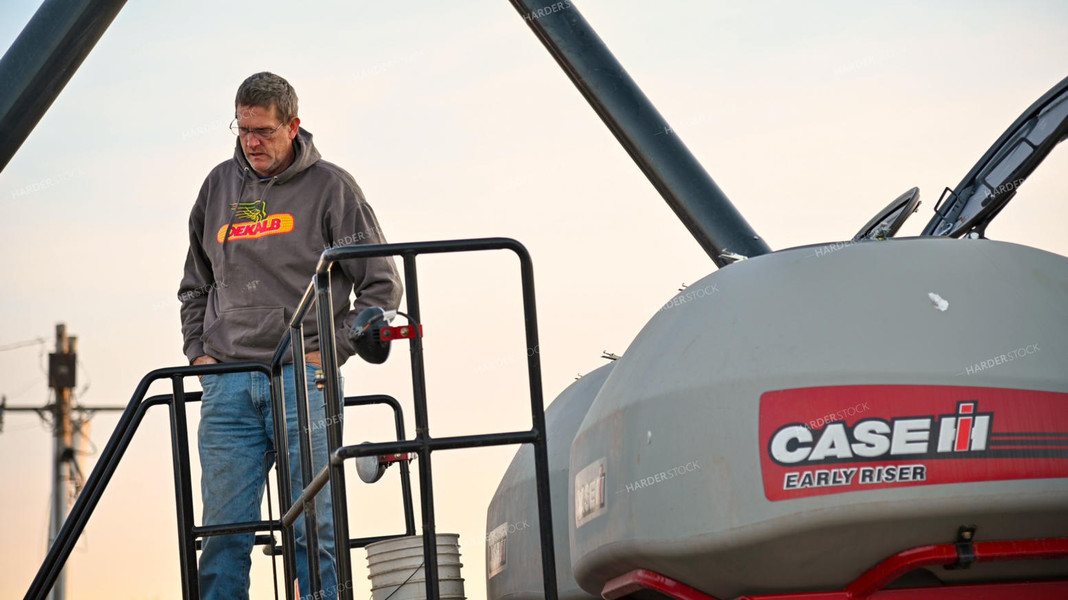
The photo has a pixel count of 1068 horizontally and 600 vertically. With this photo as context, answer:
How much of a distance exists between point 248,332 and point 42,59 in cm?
471

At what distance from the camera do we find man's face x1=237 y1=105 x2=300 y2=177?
5.50m

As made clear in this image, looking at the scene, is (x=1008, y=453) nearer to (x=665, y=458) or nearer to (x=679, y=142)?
(x=665, y=458)

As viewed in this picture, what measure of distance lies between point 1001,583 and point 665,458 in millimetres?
904

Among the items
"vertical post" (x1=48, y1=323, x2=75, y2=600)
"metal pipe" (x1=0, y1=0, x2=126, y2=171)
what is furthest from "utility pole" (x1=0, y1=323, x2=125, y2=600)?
"metal pipe" (x1=0, y1=0, x2=126, y2=171)

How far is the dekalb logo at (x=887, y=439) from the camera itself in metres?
3.40

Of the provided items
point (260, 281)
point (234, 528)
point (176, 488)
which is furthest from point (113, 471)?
point (260, 281)

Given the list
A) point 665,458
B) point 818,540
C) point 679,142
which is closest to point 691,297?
point 665,458

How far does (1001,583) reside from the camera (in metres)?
3.57

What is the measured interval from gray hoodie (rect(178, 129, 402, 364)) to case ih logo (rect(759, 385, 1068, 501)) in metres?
2.26

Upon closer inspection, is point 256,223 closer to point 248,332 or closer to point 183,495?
point 248,332

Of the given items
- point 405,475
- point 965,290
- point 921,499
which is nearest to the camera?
point 921,499

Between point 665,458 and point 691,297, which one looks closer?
point 665,458

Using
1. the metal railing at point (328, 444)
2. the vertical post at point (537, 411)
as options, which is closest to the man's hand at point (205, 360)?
the metal railing at point (328, 444)

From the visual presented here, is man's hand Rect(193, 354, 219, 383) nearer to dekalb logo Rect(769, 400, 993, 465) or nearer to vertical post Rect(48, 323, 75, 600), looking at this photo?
dekalb logo Rect(769, 400, 993, 465)
